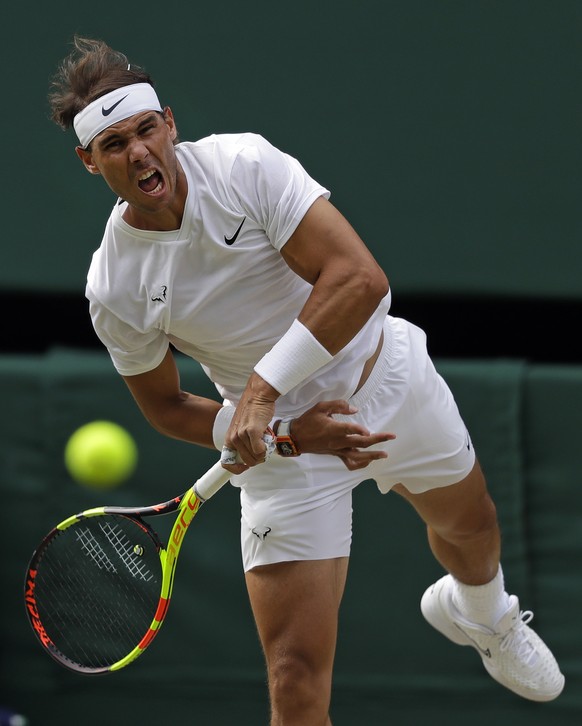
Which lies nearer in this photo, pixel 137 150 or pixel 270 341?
pixel 137 150

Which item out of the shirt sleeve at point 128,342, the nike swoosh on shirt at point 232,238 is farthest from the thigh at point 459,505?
the nike swoosh on shirt at point 232,238

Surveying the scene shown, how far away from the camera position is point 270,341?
341 cm

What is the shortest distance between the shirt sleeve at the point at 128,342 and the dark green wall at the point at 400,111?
64.2 inches

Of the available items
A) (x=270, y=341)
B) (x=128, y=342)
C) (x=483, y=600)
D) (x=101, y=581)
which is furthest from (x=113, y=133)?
(x=483, y=600)

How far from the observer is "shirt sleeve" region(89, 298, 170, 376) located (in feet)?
11.1

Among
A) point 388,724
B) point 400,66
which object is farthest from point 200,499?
point 400,66

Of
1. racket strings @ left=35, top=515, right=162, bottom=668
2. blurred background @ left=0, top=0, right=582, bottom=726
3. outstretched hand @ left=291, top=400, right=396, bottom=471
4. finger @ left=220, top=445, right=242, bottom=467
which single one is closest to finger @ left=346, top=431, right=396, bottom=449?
outstretched hand @ left=291, top=400, right=396, bottom=471

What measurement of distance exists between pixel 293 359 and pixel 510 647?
54.2 inches

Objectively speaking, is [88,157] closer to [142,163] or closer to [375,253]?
[142,163]

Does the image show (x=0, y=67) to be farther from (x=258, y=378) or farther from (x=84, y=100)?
(x=258, y=378)

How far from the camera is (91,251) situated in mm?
5035

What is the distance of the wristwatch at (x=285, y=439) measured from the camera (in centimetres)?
335

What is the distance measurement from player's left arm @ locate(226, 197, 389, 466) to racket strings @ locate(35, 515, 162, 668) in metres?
0.48

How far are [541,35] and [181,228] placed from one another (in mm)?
2222
